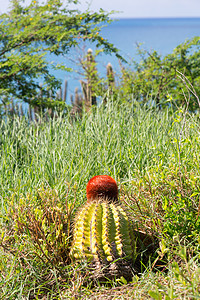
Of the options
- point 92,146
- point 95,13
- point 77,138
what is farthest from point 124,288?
point 95,13

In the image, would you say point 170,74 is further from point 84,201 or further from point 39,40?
point 84,201

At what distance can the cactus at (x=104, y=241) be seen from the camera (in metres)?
2.21

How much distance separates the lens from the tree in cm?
632

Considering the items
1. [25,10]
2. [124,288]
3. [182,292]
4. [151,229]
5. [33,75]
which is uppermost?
[25,10]

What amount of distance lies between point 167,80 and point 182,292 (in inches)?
267

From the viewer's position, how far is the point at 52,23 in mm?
7090

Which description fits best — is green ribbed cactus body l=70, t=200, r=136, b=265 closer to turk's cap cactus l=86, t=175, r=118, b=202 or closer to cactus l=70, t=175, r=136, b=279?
cactus l=70, t=175, r=136, b=279

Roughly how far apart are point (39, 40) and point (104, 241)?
5676 millimetres

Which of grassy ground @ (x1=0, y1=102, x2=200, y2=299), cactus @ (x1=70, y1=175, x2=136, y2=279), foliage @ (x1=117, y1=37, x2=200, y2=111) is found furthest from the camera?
foliage @ (x1=117, y1=37, x2=200, y2=111)

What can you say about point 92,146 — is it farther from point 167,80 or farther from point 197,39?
point 197,39

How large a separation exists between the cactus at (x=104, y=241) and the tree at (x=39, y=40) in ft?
14.0

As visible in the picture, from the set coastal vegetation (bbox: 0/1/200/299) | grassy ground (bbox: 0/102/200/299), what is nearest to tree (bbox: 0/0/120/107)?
coastal vegetation (bbox: 0/1/200/299)

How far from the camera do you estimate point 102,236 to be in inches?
88.0

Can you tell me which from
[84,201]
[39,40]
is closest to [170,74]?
[39,40]
